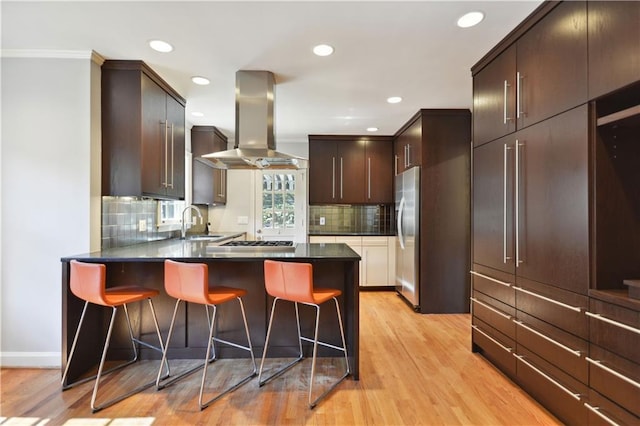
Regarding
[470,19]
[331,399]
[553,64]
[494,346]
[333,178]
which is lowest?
[331,399]

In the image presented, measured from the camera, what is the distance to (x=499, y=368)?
8.36ft

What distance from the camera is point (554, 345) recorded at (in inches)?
74.2

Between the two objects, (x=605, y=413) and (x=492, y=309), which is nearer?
(x=605, y=413)

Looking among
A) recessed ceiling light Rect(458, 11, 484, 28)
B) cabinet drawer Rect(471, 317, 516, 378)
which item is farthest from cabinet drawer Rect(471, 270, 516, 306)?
recessed ceiling light Rect(458, 11, 484, 28)

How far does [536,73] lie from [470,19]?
0.53 m

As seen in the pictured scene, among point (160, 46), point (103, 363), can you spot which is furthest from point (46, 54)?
point (103, 363)

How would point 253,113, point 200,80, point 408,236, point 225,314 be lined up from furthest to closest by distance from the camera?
point 408,236 < point 200,80 < point 253,113 < point 225,314

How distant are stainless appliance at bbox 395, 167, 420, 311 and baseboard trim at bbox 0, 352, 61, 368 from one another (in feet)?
11.9

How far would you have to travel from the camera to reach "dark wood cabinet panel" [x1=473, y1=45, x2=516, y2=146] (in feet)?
7.52

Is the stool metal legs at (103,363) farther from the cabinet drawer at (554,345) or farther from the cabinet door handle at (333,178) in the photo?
the cabinet door handle at (333,178)

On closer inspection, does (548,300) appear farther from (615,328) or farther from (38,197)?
(38,197)

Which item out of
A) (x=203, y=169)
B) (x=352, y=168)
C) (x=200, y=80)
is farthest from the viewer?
(x=352, y=168)

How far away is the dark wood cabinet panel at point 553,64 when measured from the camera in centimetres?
171

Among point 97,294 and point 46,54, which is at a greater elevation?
point 46,54
